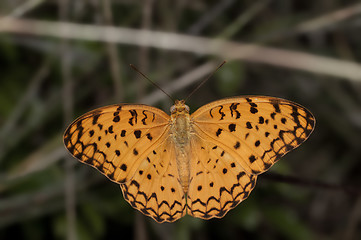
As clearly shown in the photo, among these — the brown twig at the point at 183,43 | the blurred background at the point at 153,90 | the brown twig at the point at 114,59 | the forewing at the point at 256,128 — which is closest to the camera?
the forewing at the point at 256,128

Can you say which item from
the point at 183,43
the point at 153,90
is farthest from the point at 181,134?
the point at 153,90

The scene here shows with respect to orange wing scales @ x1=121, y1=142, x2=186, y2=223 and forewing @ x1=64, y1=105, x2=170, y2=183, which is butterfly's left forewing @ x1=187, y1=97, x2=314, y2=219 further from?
forewing @ x1=64, y1=105, x2=170, y2=183

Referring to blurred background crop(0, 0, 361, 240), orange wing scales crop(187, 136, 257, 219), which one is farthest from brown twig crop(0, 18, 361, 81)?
orange wing scales crop(187, 136, 257, 219)

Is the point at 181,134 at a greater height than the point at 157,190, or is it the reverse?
the point at 181,134

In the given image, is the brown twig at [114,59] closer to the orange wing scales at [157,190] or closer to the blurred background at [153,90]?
the blurred background at [153,90]

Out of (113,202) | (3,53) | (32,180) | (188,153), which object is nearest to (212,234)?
(113,202)

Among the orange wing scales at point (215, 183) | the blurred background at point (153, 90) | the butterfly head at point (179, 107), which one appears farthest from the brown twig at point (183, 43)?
the orange wing scales at point (215, 183)

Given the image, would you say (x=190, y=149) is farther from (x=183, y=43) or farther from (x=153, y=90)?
(x=153, y=90)

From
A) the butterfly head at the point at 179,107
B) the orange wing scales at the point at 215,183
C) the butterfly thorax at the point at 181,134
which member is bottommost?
the orange wing scales at the point at 215,183
